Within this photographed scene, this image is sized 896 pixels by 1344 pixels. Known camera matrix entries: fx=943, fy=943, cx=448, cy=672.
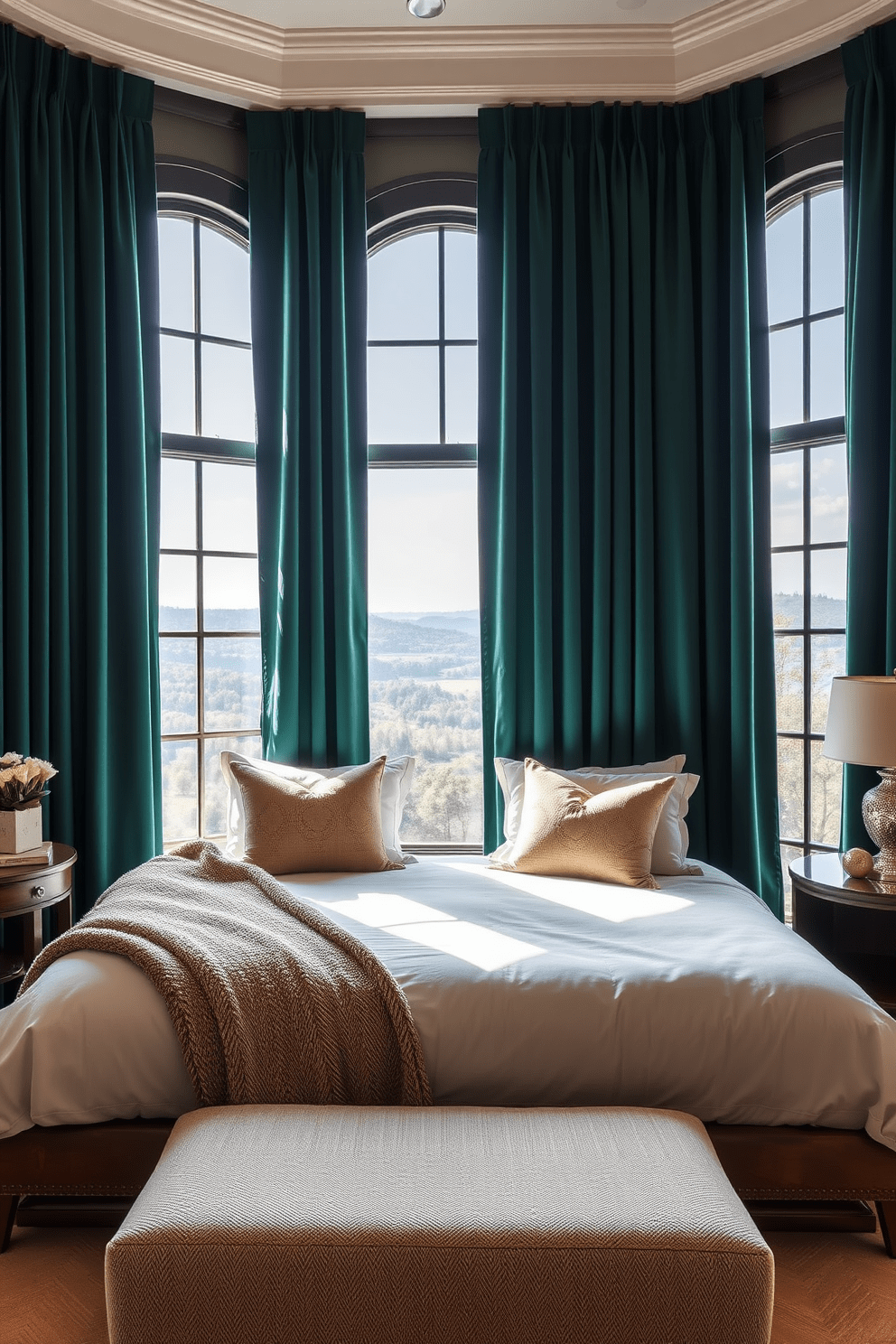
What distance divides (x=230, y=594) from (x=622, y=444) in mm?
1731

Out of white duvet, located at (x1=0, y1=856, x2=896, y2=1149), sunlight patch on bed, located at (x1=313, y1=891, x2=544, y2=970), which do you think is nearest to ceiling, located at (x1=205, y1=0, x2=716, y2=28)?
sunlight patch on bed, located at (x1=313, y1=891, x2=544, y2=970)

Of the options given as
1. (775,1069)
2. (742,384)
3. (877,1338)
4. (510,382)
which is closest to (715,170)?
(742,384)

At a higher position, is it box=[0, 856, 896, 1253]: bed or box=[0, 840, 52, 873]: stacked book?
box=[0, 840, 52, 873]: stacked book

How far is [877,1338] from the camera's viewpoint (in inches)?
71.7

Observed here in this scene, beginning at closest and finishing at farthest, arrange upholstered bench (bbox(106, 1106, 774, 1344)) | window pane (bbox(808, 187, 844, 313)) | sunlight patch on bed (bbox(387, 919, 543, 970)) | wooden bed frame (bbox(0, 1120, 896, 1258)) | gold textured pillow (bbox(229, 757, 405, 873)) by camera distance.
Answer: upholstered bench (bbox(106, 1106, 774, 1344)) < wooden bed frame (bbox(0, 1120, 896, 1258)) < sunlight patch on bed (bbox(387, 919, 543, 970)) < gold textured pillow (bbox(229, 757, 405, 873)) < window pane (bbox(808, 187, 844, 313))

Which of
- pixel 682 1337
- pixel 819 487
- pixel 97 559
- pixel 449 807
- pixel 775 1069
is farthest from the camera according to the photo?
pixel 449 807

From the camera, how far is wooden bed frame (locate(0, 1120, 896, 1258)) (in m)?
2.01

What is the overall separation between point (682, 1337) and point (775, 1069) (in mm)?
682

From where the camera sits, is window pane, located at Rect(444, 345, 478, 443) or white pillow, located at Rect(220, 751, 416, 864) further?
window pane, located at Rect(444, 345, 478, 443)

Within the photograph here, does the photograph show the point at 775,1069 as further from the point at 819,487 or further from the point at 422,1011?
the point at 819,487

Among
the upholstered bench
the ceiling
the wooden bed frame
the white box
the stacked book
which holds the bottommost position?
the wooden bed frame

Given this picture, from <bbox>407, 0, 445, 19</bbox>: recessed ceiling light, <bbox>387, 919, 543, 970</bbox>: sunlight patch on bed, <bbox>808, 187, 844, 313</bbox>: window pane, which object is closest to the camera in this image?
<bbox>387, 919, 543, 970</bbox>: sunlight patch on bed

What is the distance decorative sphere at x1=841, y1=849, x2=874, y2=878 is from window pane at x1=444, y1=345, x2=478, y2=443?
7.25ft

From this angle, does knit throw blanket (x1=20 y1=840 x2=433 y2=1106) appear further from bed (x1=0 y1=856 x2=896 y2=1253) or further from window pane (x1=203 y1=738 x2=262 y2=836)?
window pane (x1=203 y1=738 x2=262 y2=836)
